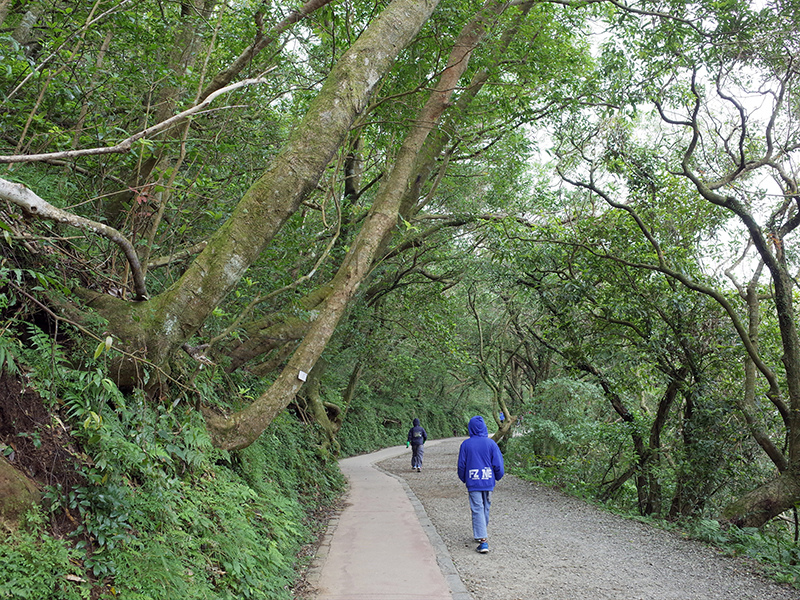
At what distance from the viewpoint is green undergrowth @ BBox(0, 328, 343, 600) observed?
2.95 meters

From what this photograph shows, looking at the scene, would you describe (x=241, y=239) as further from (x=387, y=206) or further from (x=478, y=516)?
(x=478, y=516)

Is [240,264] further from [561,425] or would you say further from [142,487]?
[561,425]

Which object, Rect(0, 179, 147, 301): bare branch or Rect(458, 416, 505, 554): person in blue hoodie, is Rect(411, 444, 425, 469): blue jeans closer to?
Rect(458, 416, 505, 554): person in blue hoodie

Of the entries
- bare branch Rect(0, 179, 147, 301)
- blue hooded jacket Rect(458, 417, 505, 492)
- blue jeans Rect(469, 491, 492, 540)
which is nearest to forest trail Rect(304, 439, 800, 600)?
blue jeans Rect(469, 491, 492, 540)

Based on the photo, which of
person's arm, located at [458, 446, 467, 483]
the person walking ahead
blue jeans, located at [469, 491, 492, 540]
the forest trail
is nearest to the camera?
the forest trail

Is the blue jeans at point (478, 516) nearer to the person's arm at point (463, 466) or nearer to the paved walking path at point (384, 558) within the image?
the person's arm at point (463, 466)

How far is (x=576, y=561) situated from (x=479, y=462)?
1.71 m

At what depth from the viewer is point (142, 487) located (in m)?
4.08

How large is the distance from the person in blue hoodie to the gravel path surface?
1.07ft

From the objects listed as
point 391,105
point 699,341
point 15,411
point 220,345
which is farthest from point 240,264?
point 699,341

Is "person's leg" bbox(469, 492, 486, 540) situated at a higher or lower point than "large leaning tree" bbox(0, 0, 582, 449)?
lower

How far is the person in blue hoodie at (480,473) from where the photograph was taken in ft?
23.5

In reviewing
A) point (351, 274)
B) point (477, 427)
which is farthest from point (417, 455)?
point (351, 274)

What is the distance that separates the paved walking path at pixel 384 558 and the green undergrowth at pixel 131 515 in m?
0.57
